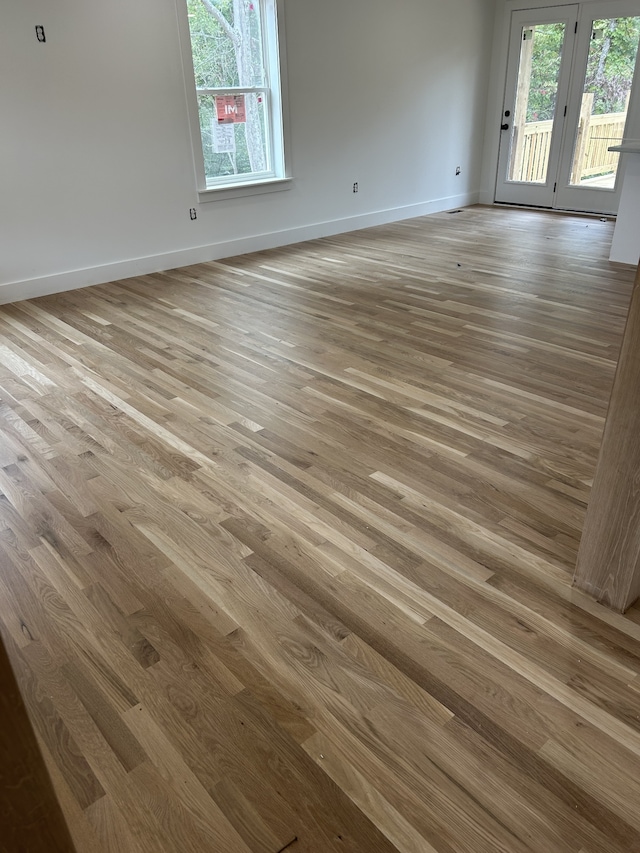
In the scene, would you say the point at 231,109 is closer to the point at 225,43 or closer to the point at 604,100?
the point at 225,43

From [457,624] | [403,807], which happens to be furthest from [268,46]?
[403,807]

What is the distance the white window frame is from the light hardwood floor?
2306 millimetres

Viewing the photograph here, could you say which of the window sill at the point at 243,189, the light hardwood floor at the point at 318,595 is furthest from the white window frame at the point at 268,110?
the light hardwood floor at the point at 318,595

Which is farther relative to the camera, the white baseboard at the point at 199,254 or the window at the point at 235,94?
the window at the point at 235,94

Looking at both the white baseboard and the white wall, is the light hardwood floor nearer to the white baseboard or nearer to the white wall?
the white baseboard

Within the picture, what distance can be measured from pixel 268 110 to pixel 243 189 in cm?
78

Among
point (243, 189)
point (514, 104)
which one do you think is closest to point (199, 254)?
point (243, 189)

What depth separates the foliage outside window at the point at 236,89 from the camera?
16.8 ft

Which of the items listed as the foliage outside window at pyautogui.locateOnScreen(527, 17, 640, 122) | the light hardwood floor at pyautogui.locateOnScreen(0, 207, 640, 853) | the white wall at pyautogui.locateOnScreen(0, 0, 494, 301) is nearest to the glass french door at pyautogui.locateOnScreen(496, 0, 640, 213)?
the foliage outside window at pyautogui.locateOnScreen(527, 17, 640, 122)

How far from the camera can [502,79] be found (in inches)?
297

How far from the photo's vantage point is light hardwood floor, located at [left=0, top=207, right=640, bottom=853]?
129cm

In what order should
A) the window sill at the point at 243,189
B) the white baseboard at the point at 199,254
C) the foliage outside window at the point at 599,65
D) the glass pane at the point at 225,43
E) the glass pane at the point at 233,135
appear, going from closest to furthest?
the white baseboard at the point at 199,254, the glass pane at the point at 225,43, the glass pane at the point at 233,135, the window sill at the point at 243,189, the foliage outside window at the point at 599,65

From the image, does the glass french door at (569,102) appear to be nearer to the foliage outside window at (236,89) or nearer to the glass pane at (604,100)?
the glass pane at (604,100)

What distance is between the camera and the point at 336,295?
183 inches
